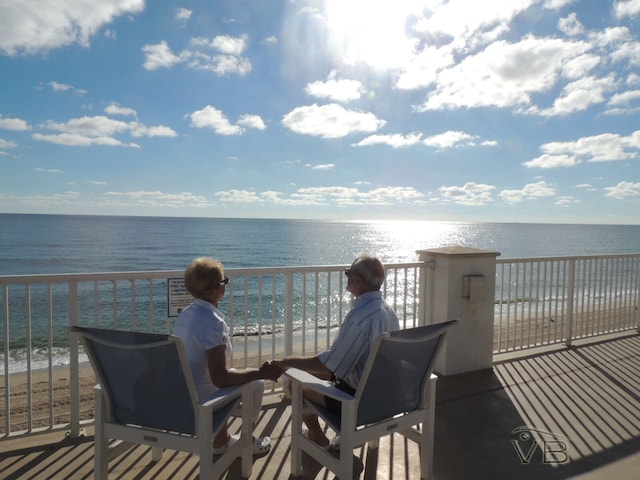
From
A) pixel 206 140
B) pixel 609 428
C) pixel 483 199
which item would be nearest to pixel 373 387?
pixel 609 428

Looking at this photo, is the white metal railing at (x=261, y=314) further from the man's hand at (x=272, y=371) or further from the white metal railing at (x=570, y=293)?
the man's hand at (x=272, y=371)

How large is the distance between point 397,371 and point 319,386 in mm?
366

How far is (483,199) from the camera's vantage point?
82.1 m

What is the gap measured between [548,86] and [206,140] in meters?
37.3

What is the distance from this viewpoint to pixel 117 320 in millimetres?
4484

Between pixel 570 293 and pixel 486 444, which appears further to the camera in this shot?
pixel 570 293

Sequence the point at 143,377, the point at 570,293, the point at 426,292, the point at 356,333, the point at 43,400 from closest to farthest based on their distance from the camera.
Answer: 1. the point at 143,377
2. the point at 356,333
3. the point at 426,292
4. the point at 570,293
5. the point at 43,400

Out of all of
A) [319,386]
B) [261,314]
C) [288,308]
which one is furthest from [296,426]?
[261,314]

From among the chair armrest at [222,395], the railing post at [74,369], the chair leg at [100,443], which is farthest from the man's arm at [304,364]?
the railing post at [74,369]

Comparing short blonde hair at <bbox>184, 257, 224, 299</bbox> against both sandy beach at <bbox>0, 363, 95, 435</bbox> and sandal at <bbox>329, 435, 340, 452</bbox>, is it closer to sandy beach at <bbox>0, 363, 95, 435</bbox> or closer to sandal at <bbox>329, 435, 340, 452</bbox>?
sandal at <bbox>329, 435, 340, 452</bbox>

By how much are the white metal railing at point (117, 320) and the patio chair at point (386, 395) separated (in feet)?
3.51

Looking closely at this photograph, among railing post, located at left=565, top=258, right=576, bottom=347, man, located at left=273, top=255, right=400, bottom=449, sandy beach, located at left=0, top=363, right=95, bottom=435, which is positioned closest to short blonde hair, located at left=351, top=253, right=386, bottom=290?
man, located at left=273, top=255, right=400, bottom=449

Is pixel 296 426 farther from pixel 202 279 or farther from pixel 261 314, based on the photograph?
pixel 261 314

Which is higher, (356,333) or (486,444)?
(356,333)
